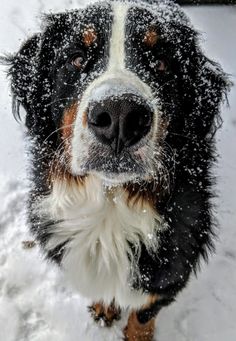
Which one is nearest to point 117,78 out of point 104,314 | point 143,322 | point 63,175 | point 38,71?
point 63,175

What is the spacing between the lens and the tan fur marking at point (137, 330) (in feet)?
8.71

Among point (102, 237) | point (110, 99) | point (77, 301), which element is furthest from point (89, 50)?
point (77, 301)

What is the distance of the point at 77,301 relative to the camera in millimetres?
2945

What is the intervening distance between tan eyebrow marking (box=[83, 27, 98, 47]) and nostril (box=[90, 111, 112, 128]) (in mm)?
460

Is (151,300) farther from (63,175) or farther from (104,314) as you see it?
(63,175)

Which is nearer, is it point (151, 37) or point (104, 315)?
point (151, 37)

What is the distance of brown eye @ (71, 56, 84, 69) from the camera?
2.04 m

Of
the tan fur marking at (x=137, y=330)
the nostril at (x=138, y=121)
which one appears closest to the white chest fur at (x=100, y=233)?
the tan fur marking at (x=137, y=330)

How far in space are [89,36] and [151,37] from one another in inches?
10.3

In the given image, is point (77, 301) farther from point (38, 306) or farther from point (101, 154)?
point (101, 154)

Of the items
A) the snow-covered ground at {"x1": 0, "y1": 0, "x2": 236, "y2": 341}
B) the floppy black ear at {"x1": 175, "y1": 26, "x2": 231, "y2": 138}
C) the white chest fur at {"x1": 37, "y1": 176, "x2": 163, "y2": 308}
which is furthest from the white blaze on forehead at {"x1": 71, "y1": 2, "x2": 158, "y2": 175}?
the snow-covered ground at {"x1": 0, "y1": 0, "x2": 236, "y2": 341}

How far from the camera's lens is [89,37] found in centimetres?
202

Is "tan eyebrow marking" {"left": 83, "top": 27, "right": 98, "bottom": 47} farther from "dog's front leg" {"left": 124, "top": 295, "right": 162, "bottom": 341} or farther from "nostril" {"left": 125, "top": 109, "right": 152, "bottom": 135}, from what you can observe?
"dog's front leg" {"left": 124, "top": 295, "right": 162, "bottom": 341}

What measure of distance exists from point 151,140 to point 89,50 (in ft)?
1.61
